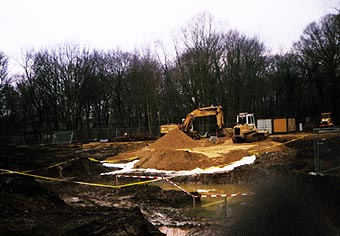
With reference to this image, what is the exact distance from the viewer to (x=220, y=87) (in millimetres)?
59281

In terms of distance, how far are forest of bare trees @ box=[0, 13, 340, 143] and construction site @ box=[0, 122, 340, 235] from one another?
35.3 meters

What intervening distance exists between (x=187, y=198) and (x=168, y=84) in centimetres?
5108

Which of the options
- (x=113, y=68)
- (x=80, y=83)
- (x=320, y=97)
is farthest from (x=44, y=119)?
(x=320, y=97)

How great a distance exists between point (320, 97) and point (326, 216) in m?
60.8

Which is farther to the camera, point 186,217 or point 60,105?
point 60,105

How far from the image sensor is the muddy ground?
7755 millimetres

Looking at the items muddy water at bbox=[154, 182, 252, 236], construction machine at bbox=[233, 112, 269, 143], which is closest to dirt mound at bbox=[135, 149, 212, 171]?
muddy water at bbox=[154, 182, 252, 236]

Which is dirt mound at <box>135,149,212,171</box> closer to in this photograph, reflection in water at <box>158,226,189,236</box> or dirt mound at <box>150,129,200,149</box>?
dirt mound at <box>150,129,200,149</box>

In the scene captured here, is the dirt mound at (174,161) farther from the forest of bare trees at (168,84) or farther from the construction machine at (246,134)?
the forest of bare trees at (168,84)

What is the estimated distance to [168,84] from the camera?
63.0 metres

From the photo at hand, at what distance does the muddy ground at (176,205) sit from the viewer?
7.76 m

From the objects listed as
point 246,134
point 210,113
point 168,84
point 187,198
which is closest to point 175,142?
point 210,113

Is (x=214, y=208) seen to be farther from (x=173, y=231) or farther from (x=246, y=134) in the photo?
(x=246, y=134)

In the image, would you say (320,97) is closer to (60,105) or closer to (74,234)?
(60,105)
